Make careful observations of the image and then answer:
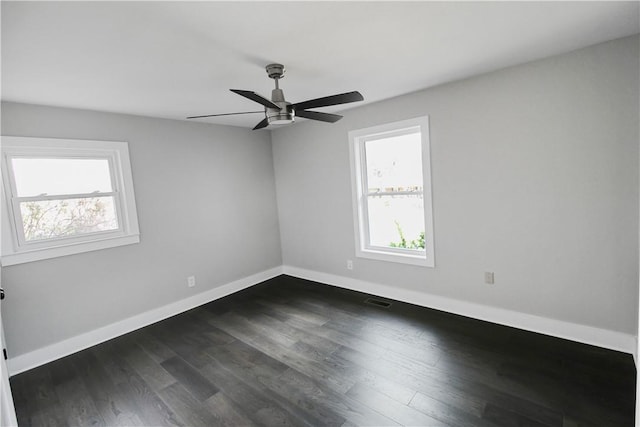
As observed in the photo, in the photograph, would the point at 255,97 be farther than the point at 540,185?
No

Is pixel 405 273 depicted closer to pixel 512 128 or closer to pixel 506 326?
pixel 506 326

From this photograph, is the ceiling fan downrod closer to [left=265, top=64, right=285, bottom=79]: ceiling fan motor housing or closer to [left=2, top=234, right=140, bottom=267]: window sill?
[left=265, top=64, right=285, bottom=79]: ceiling fan motor housing

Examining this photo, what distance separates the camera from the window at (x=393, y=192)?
135 inches

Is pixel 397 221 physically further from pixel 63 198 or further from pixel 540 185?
pixel 63 198

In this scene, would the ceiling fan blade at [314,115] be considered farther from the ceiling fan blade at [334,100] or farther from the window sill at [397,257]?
the window sill at [397,257]

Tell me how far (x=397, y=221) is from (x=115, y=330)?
3.38 meters

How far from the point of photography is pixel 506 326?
2963 millimetres

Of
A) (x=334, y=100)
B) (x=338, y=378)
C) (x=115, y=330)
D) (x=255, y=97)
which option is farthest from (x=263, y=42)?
(x=115, y=330)

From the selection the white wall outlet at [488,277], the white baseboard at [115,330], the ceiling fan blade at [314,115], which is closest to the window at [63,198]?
the white baseboard at [115,330]

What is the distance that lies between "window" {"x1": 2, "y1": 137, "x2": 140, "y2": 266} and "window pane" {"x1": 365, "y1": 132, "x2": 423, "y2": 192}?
9.21ft

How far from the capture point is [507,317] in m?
2.98

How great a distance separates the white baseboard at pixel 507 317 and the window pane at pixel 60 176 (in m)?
3.09

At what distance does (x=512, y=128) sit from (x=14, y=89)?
4.14 metres

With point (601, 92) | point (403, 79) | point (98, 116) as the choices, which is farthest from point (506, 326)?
point (98, 116)
